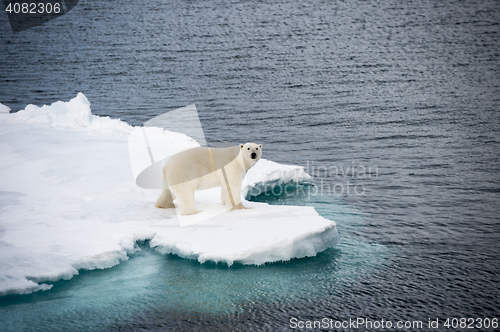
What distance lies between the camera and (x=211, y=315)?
5.95m

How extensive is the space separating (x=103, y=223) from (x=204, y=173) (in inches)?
80.4

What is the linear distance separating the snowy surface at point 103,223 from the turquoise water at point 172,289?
173mm

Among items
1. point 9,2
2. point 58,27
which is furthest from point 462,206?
point 9,2

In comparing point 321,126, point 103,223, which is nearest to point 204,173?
point 103,223

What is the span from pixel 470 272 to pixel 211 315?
4.45 m

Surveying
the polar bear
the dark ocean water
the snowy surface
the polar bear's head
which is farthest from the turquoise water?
the polar bear's head

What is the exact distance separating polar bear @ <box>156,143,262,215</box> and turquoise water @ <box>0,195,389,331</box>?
117cm

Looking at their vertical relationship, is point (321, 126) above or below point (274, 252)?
above

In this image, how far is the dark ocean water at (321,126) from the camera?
247 inches

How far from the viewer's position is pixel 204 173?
27.2 feet

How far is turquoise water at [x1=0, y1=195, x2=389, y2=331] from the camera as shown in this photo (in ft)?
19.1

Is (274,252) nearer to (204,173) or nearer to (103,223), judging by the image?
(204,173)

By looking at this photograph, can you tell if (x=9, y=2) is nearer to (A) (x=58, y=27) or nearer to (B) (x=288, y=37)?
(A) (x=58, y=27)

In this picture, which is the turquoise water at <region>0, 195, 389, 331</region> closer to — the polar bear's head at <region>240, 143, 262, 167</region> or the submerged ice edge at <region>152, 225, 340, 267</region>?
the submerged ice edge at <region>152, 225, 340, 267</region>
